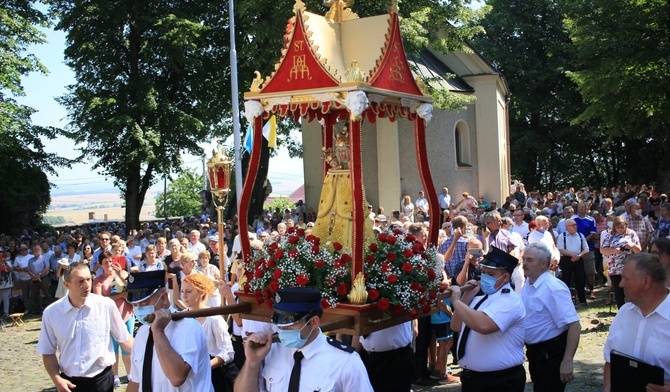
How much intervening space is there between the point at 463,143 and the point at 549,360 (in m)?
28.8

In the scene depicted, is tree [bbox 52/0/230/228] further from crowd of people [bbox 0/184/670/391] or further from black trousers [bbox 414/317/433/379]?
black trousers [bbox 414/317/433/379]

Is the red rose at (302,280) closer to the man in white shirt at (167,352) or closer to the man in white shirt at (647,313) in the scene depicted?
the man in white shirt at (167,352)

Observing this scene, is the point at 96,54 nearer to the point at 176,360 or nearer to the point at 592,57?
the point at 592,57

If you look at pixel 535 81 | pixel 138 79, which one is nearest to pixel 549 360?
pixel 138 79

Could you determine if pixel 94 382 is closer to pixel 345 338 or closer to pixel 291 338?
pixel 291 338

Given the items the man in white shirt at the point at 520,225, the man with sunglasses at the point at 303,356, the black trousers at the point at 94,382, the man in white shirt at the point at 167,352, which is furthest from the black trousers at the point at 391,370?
the man in white shirt at the point at 520,225

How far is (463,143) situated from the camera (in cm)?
3519

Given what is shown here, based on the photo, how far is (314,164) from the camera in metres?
33.0

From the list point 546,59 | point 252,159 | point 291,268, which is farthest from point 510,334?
point 546,59

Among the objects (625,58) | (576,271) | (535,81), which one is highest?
(535,81)

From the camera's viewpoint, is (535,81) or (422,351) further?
(535,81)

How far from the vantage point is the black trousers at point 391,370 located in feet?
24.3

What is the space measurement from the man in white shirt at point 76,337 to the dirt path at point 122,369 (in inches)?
169

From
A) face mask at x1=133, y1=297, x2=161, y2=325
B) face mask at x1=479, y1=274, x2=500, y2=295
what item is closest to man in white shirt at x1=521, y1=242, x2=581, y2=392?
face mask at x1=479, y1=274, x2=500, y2=295
